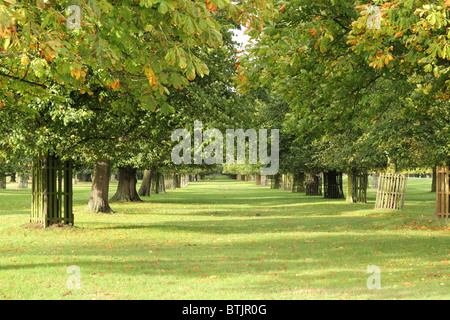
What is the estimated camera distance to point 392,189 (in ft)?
103

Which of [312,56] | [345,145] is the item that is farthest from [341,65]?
[345,145]

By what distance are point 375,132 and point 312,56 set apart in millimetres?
11974

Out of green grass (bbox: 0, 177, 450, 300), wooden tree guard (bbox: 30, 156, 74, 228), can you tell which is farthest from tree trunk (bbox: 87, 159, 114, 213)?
wooden tree guard (bbox: 30, 156, 74, 228)

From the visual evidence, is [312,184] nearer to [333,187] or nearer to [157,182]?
[333,187]

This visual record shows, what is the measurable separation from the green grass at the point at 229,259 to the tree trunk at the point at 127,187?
18986mm

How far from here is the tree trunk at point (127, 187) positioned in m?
43.8

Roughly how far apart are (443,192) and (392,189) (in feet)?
28.0

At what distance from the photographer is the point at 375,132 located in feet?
84.0

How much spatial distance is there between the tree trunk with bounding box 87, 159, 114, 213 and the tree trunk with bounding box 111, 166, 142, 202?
1200 cm

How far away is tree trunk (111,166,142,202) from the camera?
43844mm

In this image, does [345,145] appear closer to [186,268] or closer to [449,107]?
[449,107]

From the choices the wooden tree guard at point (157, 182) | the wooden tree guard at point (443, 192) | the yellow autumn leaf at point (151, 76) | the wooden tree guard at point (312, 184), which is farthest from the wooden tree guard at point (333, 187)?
the yellow autumn leaf at point (151, 76)

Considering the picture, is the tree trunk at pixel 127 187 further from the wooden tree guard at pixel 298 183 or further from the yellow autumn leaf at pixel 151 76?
the yellow autumn leaf at pixel 151 76

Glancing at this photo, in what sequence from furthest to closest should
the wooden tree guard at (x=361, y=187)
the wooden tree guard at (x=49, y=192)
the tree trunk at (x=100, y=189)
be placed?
1. the wooden tree guard at (x=361, y=187)
2. the tree trunk at (x=100, y=189)
3. the wooden tree guard at (x=49, y=192)
